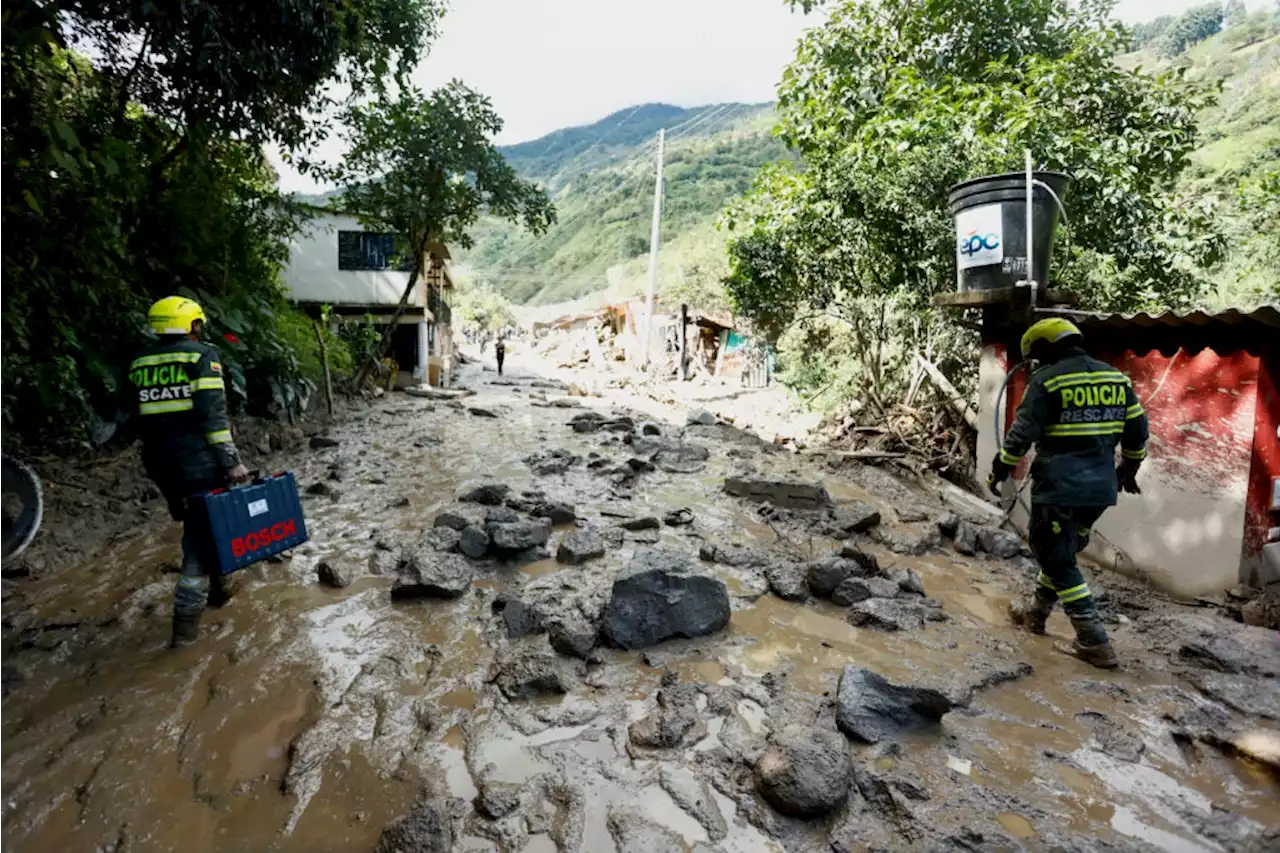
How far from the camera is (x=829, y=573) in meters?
4.30

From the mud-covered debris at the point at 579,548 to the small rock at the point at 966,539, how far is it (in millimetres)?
3082

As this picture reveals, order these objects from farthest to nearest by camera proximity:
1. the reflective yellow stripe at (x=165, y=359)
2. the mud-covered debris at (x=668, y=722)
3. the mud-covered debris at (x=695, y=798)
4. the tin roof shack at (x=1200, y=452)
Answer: the tin roof shack at (x=1200, y=452)
the reflective yellow stripe at (x=165, y=359)
the mud-covered debris at (x=668, y=722)
the mud-covered debris at (x=695, y=798)

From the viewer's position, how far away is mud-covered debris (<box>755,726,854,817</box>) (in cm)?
228

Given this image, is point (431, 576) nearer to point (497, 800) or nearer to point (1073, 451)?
point (497, 800)

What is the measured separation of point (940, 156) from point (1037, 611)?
5.38 metres

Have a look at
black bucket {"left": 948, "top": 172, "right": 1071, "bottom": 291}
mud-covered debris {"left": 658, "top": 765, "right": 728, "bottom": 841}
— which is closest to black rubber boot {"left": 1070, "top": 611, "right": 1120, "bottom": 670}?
mud-covered debris {"left": 658, "top": 765, "right": 728, "bottom": 841}

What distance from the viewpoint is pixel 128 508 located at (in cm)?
535

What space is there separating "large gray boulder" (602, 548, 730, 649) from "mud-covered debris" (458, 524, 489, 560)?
1.37m

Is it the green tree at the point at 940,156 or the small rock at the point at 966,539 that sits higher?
Answer: the green tree at the point at 940,156

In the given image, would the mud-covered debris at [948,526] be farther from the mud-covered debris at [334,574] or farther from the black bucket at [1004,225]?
the mud-covered debris at [334,574]

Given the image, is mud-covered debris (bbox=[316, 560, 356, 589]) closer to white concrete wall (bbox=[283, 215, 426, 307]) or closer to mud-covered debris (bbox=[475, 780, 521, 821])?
mud-covered debris (bbox=[475, 780, 521, 821])

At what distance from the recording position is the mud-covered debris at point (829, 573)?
14.1ft

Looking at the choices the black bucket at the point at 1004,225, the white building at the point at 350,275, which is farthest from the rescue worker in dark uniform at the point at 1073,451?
the white building at the point at 350,275

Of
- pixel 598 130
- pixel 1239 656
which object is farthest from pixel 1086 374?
pixel 598 130
